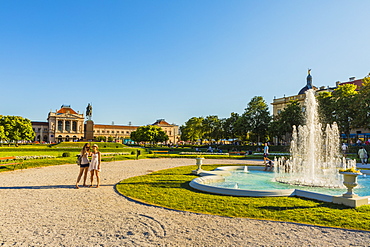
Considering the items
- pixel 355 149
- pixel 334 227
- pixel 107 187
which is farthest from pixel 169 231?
pixel 355 149

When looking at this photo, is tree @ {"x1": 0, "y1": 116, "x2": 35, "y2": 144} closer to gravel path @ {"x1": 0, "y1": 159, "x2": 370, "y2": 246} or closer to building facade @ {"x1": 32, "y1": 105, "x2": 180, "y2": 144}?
building facade @ {"x1": 32, "y1": 105, "x2": 180, "y2": 144}

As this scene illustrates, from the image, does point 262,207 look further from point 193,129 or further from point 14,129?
point 193,129

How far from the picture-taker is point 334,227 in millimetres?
5891

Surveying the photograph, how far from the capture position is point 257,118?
163 feet

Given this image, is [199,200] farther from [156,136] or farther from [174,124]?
[174,124]

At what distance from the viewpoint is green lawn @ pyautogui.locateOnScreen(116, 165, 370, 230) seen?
6367mm

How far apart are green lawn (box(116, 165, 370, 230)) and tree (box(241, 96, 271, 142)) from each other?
41361 millimetres

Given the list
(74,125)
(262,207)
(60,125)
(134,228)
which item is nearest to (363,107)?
(262,207)

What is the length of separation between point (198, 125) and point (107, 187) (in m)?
69.1

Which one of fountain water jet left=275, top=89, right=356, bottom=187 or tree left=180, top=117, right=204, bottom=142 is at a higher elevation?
tree left=180, top=117, right=204, bottom=142

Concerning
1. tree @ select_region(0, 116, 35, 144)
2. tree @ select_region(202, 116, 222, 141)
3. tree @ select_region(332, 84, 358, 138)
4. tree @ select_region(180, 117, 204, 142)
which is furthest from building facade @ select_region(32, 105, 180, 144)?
tree @ select_region(332, 84, 358, 138)

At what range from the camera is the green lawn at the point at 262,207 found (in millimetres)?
6367

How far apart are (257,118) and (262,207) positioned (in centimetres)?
4372

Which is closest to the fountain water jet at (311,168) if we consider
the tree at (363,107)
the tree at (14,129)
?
the tree at (363,107)
